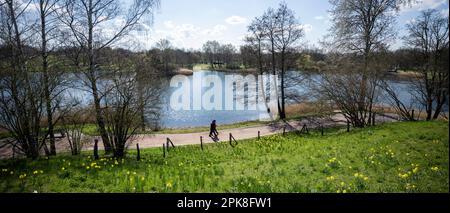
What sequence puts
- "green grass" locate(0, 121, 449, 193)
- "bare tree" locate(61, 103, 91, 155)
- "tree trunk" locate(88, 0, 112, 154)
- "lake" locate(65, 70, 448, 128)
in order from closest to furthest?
"green grass" locate(0, 121, 449, 193) → "tree trunk" locate(88, 0, 112, 154) → "bare tree" locate(61, 103, 91, 155) → "lake" locate(65, 70, 448, 128)

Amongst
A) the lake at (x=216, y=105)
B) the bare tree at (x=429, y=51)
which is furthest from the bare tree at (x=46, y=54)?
the bare tree at (x=429, y=51)

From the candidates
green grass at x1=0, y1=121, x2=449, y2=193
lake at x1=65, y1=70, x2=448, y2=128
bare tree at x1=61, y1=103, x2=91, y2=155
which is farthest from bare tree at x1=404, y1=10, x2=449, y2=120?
bare tree at x1=61, y1=103, x2=91, y2=155

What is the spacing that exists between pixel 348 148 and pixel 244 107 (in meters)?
25.8

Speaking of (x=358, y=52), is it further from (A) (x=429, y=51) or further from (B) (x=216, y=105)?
(B) (x=216, y=105)

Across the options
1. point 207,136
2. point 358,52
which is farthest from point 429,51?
point 207,136

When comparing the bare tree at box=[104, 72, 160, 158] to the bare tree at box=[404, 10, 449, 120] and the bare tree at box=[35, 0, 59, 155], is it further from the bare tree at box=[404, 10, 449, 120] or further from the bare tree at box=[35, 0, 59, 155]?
the bare tree at box=[404, 10, 449, 120]

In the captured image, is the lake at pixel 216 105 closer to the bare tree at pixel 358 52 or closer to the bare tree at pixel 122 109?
the bare tree at pixel 358 52

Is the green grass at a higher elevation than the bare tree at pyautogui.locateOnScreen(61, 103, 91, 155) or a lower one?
lower

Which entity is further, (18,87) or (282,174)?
(18,87)
